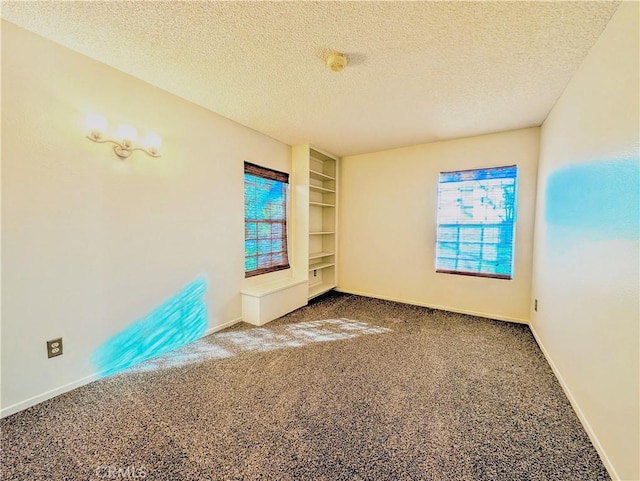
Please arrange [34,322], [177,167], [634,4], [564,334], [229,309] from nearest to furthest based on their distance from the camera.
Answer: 1. [634,4]
2. [34,322]
3. [564,334]
4. [177,167]
5. [229,309]

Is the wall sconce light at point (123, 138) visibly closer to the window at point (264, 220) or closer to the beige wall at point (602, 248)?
the window at point (264, 220)

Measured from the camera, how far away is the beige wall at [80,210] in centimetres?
162

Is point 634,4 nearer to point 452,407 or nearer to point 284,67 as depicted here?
point 284,67

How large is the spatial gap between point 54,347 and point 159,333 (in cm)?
72

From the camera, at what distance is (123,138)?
6.79 feet

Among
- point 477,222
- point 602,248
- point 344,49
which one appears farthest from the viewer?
point 477,222

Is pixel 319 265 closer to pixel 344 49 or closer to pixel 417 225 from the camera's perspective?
pixel 417 225

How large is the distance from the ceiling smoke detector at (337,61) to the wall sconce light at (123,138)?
1.61 meters

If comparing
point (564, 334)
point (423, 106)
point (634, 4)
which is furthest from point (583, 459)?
point (423, 106)

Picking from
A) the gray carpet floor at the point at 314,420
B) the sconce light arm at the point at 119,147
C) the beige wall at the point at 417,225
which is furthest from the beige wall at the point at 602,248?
the sconce light arm at the point at 119,147

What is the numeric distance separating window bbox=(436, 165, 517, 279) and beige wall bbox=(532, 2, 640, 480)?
1.05 m

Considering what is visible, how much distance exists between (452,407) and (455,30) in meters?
2.37

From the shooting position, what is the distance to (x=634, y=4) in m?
1.24

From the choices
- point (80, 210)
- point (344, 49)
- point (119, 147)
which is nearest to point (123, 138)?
point (119, 147)
